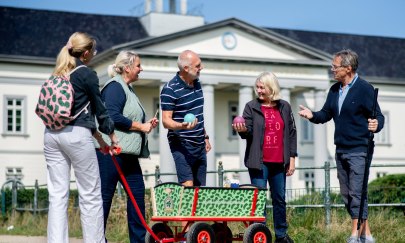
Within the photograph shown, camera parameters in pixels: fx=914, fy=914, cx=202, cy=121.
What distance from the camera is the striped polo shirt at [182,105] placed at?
9.85 meters

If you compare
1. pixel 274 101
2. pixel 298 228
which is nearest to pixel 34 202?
pixel 298 228

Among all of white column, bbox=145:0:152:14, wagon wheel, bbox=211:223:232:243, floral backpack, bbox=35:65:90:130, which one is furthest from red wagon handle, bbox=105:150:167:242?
white column, bbox=145:0:152:14

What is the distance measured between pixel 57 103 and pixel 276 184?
11.0 ft

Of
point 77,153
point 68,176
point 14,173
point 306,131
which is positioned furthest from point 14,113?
point 77,153

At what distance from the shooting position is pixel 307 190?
17.3m

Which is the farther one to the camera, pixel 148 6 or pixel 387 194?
pixel 148 6

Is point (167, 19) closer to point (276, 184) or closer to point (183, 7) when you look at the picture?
point (183, 7)

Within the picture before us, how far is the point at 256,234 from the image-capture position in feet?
30.9

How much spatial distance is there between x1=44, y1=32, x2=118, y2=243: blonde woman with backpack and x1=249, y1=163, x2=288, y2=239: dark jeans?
2.56 m

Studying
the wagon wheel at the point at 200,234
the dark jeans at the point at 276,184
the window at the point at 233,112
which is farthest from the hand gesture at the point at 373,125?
the window at the point at 233,112

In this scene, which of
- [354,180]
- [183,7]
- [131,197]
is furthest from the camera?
[183,7]

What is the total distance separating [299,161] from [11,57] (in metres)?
18.3

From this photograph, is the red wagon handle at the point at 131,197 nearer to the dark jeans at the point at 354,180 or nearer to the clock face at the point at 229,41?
the dark jeans at the point at 354,180

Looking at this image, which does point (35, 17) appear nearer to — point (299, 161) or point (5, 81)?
point (5, 81)
